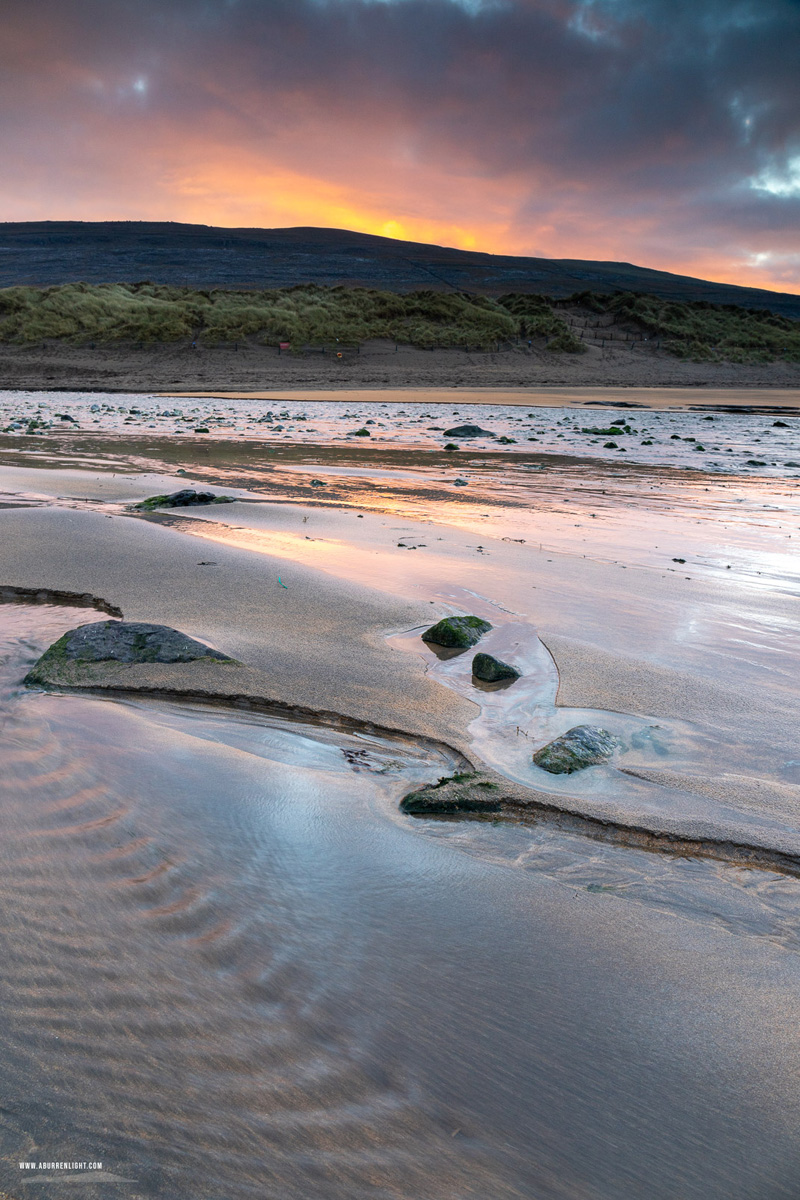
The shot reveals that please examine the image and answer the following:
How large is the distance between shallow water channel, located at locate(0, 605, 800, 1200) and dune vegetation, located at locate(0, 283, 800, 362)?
35881 mm

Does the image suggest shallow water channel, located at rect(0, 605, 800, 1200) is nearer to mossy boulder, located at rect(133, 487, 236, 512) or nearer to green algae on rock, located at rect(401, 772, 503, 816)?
green algae on rock, located at rect(401, 772, 503, 816)

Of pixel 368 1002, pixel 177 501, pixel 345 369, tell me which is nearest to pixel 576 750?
pixel 368 1002

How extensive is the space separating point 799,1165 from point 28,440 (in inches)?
484

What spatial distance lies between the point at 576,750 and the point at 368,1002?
1.13 m

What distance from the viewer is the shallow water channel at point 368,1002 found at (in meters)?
1.08

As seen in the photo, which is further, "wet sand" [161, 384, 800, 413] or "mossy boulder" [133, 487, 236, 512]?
"wet sand" [161, 384, 800, 413]

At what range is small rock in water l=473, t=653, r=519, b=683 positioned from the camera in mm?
2863

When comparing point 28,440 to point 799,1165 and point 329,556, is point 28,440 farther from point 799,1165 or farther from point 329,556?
point 799,1165

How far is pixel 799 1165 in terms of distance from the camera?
1102 mm

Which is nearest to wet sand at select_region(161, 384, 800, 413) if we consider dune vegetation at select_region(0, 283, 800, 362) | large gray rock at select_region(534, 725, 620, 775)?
dune vegetation at select_region(0, 283, 800, 362)

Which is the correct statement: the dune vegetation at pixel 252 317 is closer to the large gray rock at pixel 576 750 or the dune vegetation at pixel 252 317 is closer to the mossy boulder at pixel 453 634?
the mossy boulder at pixel 453 634

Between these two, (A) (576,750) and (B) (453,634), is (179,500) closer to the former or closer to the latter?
(B) (453,634)

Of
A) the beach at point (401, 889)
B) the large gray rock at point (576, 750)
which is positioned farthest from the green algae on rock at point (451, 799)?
the large gray rock at point (576, 750)

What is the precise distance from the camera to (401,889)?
1.68m
